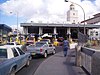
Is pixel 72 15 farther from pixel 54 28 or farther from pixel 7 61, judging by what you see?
pixel 7 61

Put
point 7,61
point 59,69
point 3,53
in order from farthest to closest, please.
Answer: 1. point 59,69
2. point 3,53
3. point 7,61

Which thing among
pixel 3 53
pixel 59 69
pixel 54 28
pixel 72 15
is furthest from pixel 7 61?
pixel 72 15

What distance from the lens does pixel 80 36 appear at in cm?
1670

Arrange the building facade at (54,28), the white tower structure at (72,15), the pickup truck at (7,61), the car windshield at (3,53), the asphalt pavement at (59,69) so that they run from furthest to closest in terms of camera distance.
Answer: the white tower structure at (72,15)
the building facade at (54,28)
the asphalt pavement at (59,69)
the car windshield at (3,53)
the pickup truck at (7,61)

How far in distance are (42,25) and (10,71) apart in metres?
71.2

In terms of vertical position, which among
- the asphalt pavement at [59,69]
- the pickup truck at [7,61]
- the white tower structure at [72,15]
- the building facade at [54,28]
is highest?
the white tower structure at [72,15]

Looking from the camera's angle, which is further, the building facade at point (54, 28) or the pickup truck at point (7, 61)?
the building facade at point (54, 28)

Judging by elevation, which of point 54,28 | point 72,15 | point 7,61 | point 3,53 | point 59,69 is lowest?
point 59,69

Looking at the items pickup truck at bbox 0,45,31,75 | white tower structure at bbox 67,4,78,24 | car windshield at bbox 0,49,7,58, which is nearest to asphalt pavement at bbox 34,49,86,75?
pickup truck at bbox 0,45,31,75

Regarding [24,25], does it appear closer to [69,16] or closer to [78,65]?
[69,16]

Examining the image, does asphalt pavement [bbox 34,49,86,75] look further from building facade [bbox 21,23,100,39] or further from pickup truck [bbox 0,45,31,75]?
building facade [bbox 21,23,100,39]

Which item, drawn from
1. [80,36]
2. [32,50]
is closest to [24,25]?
[32,50]

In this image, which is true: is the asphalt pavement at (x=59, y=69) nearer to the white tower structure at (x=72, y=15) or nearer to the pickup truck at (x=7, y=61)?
the pickup truck at (x=7, y=61)

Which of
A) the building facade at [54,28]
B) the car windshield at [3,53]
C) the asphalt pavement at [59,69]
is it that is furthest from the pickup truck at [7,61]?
the building facade at [54,28]
